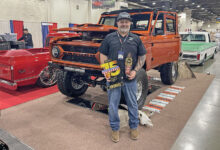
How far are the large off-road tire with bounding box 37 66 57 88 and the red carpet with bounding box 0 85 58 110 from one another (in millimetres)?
145

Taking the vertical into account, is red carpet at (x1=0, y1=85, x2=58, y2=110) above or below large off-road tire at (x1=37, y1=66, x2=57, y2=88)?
below

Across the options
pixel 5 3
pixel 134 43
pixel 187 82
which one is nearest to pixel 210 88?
pixel 187 82

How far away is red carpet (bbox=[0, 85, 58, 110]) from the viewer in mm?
4336

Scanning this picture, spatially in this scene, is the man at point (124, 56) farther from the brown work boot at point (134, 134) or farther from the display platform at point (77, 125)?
the display platform at point (77, 125)

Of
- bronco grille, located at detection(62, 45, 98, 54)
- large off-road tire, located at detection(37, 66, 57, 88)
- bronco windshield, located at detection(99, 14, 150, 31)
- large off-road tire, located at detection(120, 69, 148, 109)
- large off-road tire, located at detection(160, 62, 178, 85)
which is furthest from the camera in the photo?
large off-road tire, located at detection(160, 62, 178, 85)

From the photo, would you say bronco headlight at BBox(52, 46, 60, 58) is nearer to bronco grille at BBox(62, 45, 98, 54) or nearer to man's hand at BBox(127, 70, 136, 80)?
bronco grille at BBox(62, 45, 98, 54)

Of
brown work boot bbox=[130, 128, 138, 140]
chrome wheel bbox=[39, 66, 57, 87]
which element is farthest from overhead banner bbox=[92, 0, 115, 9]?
brown work boot bbox=[130, 128, 138, 140]

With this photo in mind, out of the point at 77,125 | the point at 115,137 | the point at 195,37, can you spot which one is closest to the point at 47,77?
the point at 77,125

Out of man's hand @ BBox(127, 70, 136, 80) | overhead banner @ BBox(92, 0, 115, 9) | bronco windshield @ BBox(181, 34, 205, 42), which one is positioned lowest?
man's hand @ BBox(127, 70, 136, 80)

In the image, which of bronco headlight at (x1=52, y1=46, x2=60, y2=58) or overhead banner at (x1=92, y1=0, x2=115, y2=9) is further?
overhead banner at (x1=92, y1=0, x2=115, y2=9)

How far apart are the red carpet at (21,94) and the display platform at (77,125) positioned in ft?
0.92

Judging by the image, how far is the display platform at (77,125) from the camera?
8.99 ft

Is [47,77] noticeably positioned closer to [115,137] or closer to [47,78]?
[47,78]

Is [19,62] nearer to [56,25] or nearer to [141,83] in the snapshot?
[141,83]
